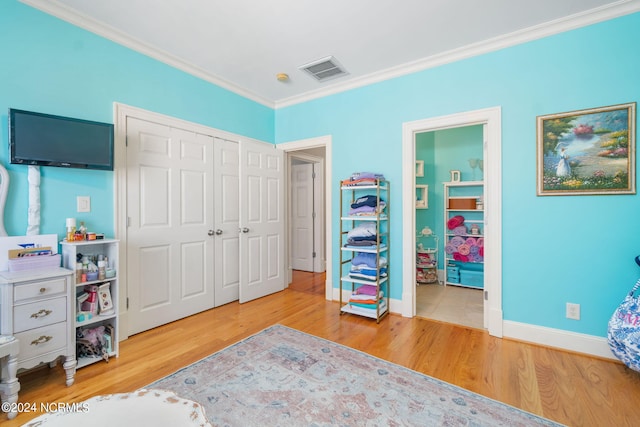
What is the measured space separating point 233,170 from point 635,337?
3.77 m

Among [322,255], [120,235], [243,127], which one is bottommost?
[322,255]

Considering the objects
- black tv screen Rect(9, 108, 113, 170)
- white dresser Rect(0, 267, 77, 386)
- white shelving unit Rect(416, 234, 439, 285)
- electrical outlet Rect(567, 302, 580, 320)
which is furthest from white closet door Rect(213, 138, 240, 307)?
electrical outlet Rect(567, 302, 580, 320)

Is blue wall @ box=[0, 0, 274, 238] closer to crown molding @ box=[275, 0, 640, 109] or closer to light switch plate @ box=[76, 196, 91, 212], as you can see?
light switch plate @ box=[76, 196, 91, 212]

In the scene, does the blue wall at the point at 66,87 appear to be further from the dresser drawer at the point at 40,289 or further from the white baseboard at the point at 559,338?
the white baseboard at the point at 559,338

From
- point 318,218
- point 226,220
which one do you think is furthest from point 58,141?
point 318,218

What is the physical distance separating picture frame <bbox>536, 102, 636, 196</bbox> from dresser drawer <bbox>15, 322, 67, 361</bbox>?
3796mm

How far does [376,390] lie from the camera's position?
5.99ft

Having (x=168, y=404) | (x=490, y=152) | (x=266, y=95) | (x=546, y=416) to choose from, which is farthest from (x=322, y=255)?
(x=168, y=404)

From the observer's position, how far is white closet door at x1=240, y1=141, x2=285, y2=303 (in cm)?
356

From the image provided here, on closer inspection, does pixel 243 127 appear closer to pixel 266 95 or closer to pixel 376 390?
pixel 266 95

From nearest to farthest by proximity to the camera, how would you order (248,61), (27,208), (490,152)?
(27,208)
(490,152)
(248,61)

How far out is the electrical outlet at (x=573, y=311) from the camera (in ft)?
7.66

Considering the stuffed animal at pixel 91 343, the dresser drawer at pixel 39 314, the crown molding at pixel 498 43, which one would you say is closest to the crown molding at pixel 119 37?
the crown molding at pixel 498 43

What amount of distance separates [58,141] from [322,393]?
2.60 m
